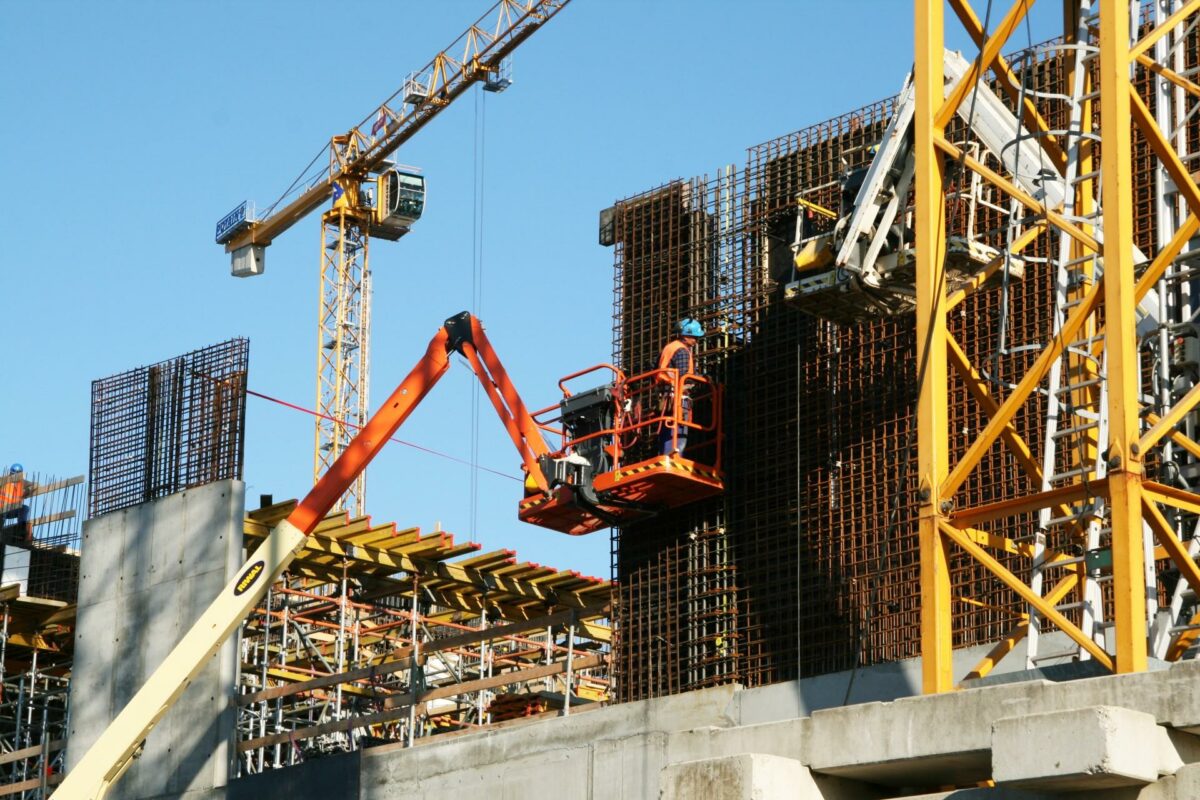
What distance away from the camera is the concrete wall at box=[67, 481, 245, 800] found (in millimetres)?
33406

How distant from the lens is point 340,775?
31469 millimetres

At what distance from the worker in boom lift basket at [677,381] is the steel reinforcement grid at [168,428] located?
28.6 feet

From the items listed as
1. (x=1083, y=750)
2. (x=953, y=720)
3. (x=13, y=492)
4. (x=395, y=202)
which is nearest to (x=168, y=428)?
(x=13, y=492)

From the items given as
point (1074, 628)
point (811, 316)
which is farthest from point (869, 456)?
point (1074, 628)

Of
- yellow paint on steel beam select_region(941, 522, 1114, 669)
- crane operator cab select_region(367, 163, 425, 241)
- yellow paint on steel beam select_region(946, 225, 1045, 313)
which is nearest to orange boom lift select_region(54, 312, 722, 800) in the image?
yellow paint on steel beam select_region(946, 225, 1045, 313)

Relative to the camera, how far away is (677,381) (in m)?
29.3

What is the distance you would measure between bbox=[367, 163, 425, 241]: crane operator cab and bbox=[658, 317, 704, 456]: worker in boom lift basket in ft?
174

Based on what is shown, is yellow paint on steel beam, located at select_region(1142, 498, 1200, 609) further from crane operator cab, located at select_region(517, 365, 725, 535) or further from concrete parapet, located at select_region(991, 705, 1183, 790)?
crane operator cab, located at select_region(517, 365, 725, 535)

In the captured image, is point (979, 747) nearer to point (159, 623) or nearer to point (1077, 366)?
point (1077, 366)

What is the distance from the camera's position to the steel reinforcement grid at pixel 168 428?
118ft

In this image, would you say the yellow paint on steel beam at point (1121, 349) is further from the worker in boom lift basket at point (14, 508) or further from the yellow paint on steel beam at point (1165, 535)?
the worker in boom lift basket at point (14, 508)

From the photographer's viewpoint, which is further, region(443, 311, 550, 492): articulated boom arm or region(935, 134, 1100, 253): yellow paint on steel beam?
region(443, 311, 550, 492): articulated boom arm

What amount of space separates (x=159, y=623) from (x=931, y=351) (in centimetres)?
1794

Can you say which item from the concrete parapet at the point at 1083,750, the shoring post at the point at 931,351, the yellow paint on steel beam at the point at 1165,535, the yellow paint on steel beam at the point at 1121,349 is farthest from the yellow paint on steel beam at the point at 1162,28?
the concrete parapet at the point at 1083,750
